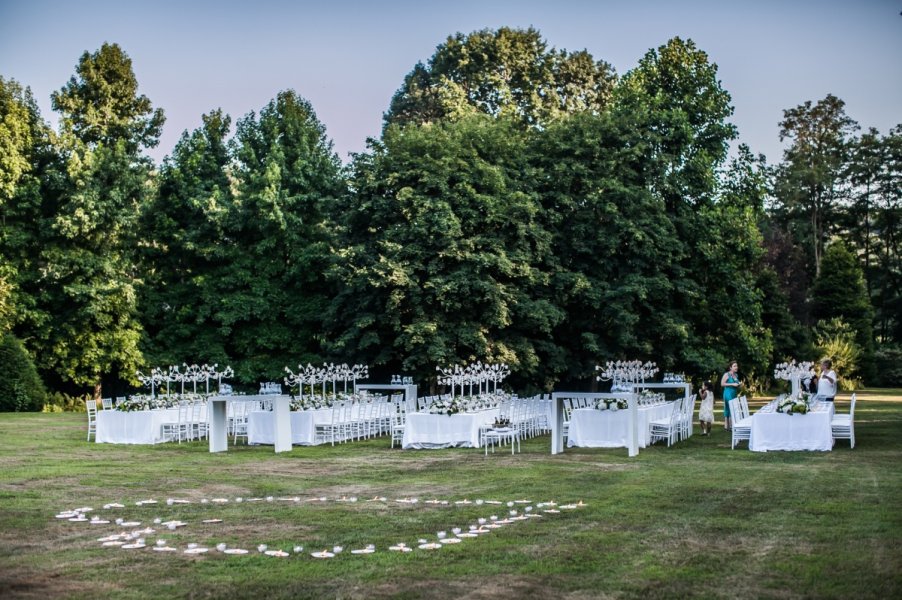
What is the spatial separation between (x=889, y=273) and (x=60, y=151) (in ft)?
154

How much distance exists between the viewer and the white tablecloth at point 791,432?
18844 mm

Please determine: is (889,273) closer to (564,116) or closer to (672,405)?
(564,116)

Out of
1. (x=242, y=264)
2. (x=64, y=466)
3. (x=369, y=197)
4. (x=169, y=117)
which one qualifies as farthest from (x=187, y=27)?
(x=169, y=117)

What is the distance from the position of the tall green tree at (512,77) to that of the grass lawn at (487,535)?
94.8ft

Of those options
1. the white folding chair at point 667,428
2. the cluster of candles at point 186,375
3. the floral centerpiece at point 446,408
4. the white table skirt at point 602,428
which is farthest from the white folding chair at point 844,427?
the cluster of candles at point 186,375

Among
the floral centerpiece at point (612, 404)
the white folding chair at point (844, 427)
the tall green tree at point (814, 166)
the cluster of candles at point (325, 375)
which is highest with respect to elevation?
the tall green tree at point (814, 166)

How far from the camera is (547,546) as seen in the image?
30.5 feet

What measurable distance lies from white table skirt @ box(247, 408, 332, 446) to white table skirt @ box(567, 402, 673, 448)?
561 cm

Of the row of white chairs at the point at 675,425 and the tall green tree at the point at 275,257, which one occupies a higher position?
the tall green tree at the point at 275,257

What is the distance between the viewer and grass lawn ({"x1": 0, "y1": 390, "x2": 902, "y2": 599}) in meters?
7.80

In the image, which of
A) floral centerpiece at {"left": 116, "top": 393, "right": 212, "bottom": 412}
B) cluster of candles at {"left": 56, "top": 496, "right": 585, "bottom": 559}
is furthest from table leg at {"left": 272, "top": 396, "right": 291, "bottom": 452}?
cluster of candles at {"left": 56, "top": 496, "right": 585, "bottom": 559}

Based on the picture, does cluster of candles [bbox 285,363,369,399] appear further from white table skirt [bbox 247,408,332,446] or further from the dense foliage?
the dense foliage

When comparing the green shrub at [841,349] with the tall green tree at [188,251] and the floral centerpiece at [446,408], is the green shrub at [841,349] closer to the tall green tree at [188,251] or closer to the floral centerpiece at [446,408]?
the tall green tree at [188,251]

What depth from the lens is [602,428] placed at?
20531mm
